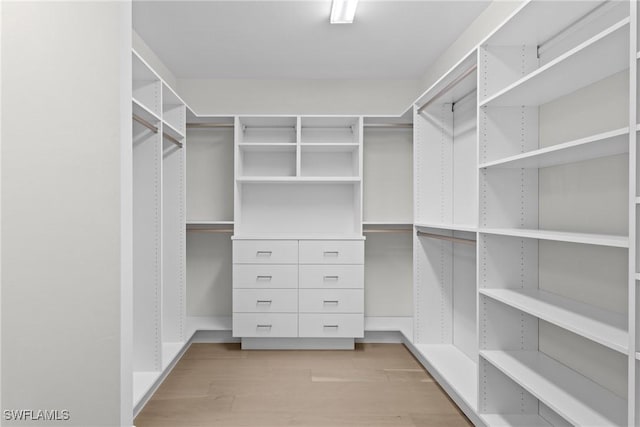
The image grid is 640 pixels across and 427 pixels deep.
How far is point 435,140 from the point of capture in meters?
3.22

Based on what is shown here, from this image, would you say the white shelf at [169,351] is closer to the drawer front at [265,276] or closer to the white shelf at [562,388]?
the drawer front at [265,276]

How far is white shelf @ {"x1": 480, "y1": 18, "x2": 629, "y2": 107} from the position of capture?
1250mm

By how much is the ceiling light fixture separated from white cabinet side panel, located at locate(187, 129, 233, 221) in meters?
1.66

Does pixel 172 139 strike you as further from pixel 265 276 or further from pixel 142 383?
pixel 142 383

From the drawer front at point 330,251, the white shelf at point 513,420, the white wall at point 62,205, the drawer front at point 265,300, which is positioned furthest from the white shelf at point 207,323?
the white shelf at point 513,420

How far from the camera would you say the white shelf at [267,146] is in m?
3.39

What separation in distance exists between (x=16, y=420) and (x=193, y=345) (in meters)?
2.08

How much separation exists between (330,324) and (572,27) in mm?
2538

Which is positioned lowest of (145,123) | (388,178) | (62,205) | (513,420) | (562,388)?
(513,420)

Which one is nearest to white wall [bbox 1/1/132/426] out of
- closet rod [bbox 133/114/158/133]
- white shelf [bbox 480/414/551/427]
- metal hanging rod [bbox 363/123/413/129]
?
closet rod [bbox 133/114/158/133]

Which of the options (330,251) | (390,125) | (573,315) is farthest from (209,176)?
(573,315)

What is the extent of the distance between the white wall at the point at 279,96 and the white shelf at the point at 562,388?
100 inches

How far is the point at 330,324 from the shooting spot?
3.25 metres

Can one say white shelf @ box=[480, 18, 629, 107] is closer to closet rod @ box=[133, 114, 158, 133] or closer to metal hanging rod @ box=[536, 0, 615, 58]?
metal hanging rod @ box=[536, 0, 615, 58]
